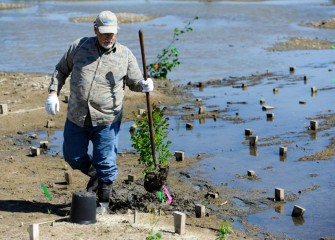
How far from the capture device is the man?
A: 7898 millimetres

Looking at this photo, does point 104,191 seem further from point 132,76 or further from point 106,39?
point 106,39

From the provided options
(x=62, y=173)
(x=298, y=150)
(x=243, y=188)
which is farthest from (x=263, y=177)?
(x=62, y=173)

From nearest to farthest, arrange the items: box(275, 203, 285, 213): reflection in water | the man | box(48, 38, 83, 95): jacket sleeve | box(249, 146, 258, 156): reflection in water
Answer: the man < box(48, 38, 83, 95): jacket sleeve < box(275, 203, 285, 213): reflection in water < box(249, 146, 258, 156): reflection in water

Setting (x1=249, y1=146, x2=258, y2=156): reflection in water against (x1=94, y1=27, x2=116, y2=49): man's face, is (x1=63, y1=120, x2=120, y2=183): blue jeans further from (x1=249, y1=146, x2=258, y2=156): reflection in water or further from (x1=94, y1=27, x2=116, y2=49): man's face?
(x1=249, y1=146, x2=258, y2=156): reflection in water

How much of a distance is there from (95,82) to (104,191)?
1.11 metres

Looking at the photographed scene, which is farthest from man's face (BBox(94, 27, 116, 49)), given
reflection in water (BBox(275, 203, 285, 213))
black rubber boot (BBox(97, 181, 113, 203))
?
reflection in water (BBox(275, 203, 285, 213))

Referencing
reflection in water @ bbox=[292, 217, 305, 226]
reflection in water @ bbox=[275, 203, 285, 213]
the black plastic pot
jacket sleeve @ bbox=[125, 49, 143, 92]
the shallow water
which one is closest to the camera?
the black plastic pot

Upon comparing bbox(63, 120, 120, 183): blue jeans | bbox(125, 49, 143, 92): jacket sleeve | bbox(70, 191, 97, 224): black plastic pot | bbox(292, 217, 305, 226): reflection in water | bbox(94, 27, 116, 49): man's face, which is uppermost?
bbox(94, 27, 116, 49): man's face

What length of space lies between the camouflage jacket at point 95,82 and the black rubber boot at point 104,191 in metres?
0.66

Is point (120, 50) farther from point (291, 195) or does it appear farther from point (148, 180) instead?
point (291, 195)

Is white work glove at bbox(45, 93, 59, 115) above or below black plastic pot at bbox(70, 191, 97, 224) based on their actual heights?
above

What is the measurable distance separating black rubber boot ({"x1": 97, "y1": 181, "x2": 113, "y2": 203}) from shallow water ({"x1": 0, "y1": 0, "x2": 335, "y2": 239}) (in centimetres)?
154

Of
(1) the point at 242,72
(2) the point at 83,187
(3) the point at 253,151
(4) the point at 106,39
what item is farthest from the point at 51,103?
(1) the point at 242,72

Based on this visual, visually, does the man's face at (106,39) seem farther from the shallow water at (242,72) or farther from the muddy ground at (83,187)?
the shallow water at (242,72)
